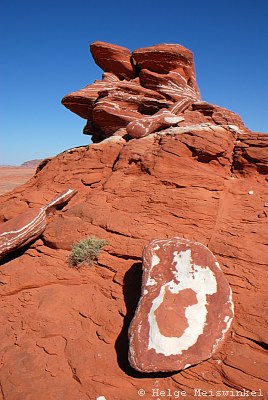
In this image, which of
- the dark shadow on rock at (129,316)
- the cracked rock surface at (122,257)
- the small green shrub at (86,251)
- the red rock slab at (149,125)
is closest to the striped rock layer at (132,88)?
the red rock slab at (149,125)

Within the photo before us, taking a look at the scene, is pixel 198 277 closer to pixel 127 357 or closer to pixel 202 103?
pixel 127 357

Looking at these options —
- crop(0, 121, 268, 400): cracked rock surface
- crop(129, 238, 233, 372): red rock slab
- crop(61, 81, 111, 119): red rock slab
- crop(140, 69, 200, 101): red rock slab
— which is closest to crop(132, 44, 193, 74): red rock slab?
crop(140, 69, 200, 101): red rock slab

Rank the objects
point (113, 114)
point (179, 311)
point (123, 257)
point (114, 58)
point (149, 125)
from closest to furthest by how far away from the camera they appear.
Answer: point (179, 311) → point (123, 257) → point (149, 125) → point (113, 114) → point (114, 58)

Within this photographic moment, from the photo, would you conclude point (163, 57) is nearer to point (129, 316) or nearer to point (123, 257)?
point (123, 257)

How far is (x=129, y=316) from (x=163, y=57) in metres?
10.1

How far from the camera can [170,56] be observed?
10875 mm

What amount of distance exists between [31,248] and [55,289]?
1752mm

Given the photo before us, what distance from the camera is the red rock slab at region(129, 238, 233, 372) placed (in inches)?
130

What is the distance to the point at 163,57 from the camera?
1089 cm

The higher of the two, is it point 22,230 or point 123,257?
point 123,257

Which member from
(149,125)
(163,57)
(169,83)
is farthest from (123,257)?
(163,57)

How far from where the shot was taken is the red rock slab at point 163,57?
10812 mm

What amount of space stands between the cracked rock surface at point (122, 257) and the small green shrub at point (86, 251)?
0.14m

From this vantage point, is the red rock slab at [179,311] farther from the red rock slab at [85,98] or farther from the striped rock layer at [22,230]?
the red rock slab at [85,98]
